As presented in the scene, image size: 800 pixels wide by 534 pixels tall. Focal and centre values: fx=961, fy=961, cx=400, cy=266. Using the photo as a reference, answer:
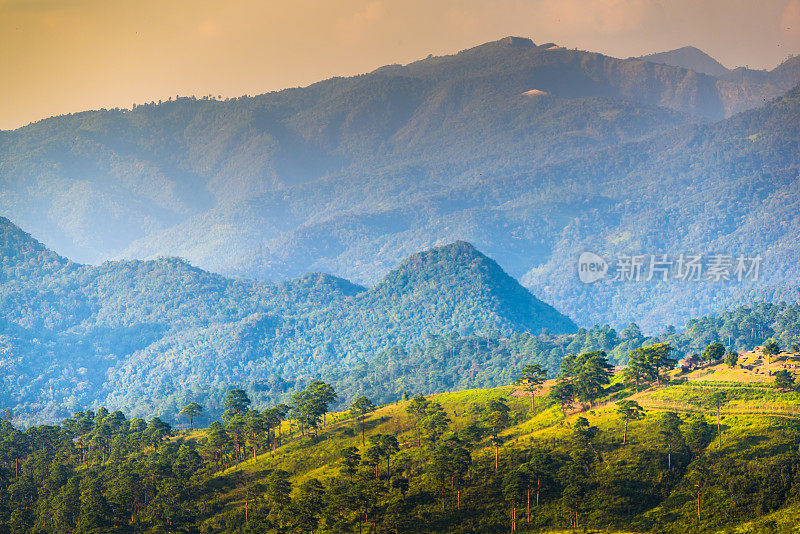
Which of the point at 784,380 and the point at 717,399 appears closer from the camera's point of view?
the point at 717,399

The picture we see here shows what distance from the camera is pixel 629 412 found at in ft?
372

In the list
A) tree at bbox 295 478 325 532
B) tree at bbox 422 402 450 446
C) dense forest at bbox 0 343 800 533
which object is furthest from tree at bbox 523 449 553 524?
tree at bbox 295 478 325 532

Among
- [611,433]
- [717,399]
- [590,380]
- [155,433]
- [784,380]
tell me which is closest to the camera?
[611,433]

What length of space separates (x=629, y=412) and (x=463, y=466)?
2228 cm

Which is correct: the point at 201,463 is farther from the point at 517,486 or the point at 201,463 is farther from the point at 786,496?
the point at 786,496

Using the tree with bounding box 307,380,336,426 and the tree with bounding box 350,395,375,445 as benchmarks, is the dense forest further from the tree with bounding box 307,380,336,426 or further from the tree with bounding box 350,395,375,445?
the tree with bounding box 350,395,375,445

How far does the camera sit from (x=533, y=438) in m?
116

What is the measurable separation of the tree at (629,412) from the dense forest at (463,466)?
23 centimetres

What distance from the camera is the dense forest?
323ft

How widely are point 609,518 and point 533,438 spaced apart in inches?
806

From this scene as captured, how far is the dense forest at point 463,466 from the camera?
98438 millimetres

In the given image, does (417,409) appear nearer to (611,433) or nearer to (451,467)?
(451,467)

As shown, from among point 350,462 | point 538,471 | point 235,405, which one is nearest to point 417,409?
point 350,462

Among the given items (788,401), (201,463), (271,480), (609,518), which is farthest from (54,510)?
(788,401)
